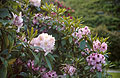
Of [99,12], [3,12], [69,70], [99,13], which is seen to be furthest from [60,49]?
[99,12]

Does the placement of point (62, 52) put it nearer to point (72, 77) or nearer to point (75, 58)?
point (75, 58)

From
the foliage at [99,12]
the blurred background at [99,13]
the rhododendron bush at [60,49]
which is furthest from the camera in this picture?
the foliage at [99,12]

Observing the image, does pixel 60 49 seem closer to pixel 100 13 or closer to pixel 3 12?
pixel 3 12

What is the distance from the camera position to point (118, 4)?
48.2ft

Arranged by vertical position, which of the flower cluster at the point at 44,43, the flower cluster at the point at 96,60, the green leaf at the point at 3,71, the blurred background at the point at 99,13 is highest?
the blurred background at the point at 99,13

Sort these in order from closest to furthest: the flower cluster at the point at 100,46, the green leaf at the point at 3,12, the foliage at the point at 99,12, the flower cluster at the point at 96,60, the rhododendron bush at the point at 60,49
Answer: the green leaf at the point at 3,12, the rhododendron bush at the point at 60,49, the flower cluster at the point at 96,60, the flower cluster at the point at 100,46, the foliage at the point at 99,12

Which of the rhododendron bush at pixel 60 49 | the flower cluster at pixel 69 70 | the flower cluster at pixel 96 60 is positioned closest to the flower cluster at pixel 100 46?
the rhododendron bush at pixel 60 49

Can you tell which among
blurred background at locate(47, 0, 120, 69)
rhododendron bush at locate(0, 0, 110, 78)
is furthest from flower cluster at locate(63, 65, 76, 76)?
blurred background at locate(47, 0, 120, 69)

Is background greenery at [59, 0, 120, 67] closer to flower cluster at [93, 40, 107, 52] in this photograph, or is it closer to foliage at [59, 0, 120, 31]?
foliage at [59, 0, 120, 31]

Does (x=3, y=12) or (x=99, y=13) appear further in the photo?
(x=99, y=13)

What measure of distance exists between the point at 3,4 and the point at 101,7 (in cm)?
1451

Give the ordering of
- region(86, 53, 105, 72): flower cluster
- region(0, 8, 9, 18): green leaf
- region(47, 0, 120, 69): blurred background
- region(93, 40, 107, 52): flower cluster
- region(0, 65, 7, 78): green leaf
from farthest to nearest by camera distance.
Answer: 1. region(47, 0, 120, 69): blurred background
2. region(93, 40, 107, 52): flower cluster
3. region(86, 53, 105, 72): flower cluster
4. region(0, 8, 9, 18): green leaf
5. region(0, 65, 7, 78): green leaf

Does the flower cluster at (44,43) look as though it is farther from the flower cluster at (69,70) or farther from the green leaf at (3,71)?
the flower cluster at (69,70)

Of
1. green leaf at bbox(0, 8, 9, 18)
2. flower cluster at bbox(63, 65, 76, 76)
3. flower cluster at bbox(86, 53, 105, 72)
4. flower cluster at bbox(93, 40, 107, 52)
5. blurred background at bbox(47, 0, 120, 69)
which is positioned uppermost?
blurred background at bbox(47, 0, 120, 69)
